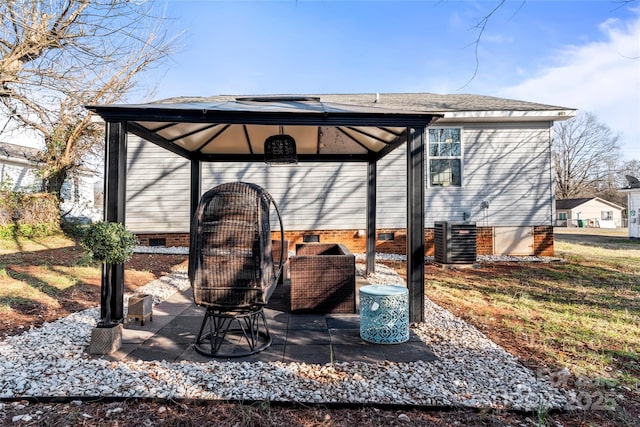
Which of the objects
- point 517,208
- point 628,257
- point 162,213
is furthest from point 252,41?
point 628,257

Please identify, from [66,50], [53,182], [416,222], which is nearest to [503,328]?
[416,222]

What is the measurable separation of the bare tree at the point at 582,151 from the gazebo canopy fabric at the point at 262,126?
117ft

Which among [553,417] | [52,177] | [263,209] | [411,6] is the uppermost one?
[411,6]

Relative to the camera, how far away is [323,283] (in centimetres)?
425

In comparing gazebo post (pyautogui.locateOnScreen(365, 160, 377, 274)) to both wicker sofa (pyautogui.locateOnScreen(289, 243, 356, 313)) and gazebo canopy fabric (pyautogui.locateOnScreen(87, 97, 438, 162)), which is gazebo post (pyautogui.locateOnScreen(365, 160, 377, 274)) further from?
wicker sofa (pyautogui.locateOnScreen(289, 243, 356, 313))

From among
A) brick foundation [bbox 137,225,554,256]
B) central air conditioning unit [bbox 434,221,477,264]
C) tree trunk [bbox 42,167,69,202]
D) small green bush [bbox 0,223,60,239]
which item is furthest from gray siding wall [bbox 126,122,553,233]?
tree trunk [bbox 42,167,69,202]

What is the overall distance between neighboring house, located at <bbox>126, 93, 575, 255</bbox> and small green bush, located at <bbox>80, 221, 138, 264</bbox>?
20.2ft

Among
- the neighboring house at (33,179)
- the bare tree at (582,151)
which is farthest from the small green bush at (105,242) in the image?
the bare tree at (582,151)

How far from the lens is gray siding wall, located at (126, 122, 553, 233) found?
9.23 meters

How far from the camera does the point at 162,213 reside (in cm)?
934

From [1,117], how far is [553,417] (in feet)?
43.4

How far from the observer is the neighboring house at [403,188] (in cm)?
923

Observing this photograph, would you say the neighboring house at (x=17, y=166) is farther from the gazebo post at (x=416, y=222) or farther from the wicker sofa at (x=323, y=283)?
the gazebo post at (x=416, y=222)

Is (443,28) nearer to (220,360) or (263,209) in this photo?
(263,209)
